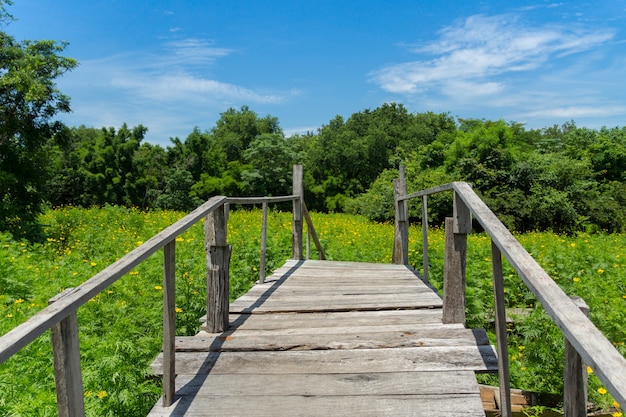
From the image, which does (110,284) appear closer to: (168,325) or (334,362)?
(168,325)

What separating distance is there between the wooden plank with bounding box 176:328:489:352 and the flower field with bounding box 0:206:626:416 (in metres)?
0.61

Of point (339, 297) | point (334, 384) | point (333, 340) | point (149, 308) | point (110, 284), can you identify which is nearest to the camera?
point (110, 284)

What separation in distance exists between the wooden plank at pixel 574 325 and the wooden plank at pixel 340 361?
942mm

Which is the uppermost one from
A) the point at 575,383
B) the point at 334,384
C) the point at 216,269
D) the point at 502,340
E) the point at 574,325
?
the point at 574,325

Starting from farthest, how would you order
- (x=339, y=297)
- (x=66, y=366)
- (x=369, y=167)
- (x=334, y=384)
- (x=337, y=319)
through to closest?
(x=369, y=167) < (x=339, y=297) < (x=337, y=319) < (x=334, y=384) < (x=66, y=366)

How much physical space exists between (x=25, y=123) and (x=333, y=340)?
12.8m

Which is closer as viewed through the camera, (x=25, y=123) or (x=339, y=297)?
(x=339, y=297)

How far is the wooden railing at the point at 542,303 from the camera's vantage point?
1083mm

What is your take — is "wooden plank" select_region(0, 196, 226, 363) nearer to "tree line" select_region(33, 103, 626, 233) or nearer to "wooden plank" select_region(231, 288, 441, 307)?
"wooden plank" select_region(231, 288, 441, 307)

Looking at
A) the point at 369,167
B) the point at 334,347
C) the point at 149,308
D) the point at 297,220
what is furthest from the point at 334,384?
the point at 369,167

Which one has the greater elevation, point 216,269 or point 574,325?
point 574,325

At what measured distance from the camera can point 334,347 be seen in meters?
3.05

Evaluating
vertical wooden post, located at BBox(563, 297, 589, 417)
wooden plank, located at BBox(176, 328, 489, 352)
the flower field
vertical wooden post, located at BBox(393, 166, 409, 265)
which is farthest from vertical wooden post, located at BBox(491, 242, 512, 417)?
vertical wooden post, located at BBox(393, 166, 409, 265)

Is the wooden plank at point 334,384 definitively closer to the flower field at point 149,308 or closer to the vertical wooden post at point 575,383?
the flower field at point 149,308
